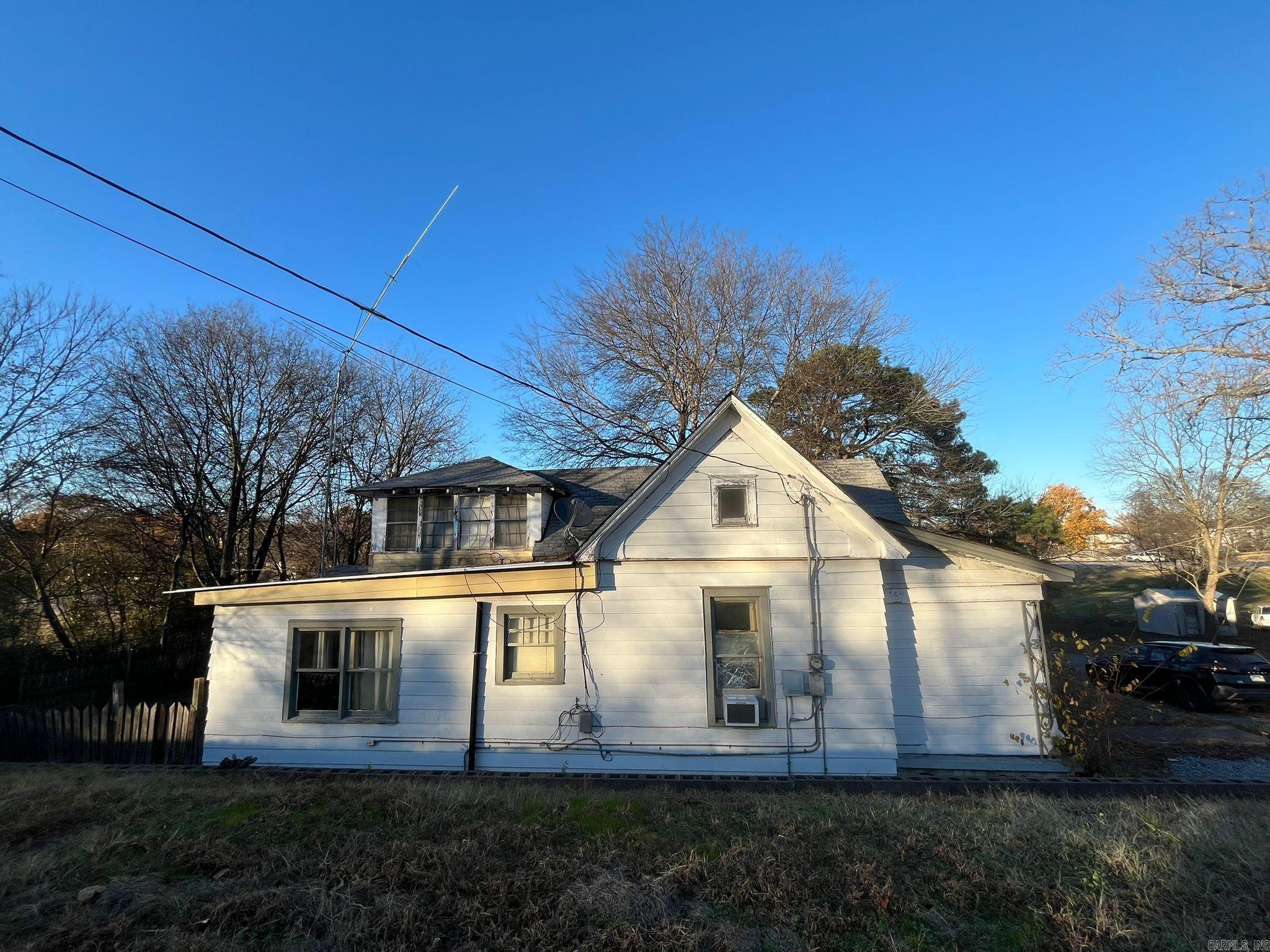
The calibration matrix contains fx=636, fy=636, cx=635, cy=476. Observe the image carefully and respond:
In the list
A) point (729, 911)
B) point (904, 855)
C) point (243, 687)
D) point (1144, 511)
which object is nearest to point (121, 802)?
point (243, 687)

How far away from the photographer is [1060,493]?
61.7m

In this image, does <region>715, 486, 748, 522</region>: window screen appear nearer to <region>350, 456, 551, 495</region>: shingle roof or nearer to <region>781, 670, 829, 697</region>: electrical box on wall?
<region>781, 670, 829, 697</region>: electrical box on wall

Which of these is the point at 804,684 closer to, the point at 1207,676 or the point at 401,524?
the point at 401,524

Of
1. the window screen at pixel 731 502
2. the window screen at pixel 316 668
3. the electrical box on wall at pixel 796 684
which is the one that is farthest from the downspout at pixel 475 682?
Result: the electrical box on wall at pixel 796 684

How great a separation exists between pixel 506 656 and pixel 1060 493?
67.1 meters

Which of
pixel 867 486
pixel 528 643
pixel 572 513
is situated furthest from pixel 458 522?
pixel 867 486

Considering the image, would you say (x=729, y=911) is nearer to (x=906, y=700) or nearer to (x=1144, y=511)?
(x=906, y=700)

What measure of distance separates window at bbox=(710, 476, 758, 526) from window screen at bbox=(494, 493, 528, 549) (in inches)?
199

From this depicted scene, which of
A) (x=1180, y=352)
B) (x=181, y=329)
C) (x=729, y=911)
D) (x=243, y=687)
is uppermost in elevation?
(x=181, y=329)

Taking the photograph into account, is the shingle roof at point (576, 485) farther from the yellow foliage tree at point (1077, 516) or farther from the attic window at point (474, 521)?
the yellow foliage tree at point (1077, 516)

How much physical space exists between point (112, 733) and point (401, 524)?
6.40 meters

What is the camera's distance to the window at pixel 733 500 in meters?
10.4

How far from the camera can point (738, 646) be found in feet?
32.8

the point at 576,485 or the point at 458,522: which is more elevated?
the point at 576,485
